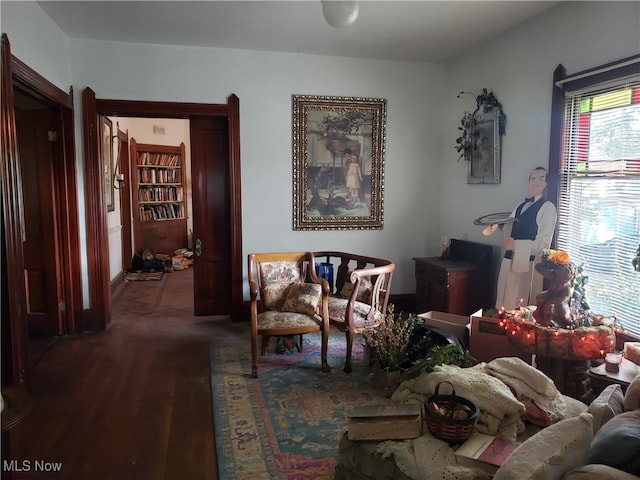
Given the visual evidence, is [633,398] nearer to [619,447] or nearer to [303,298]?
[619,447]

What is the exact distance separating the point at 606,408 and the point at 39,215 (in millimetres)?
4606

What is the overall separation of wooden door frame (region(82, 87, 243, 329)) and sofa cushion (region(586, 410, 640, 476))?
3.99 metres

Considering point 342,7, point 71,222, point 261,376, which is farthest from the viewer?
point 71,222

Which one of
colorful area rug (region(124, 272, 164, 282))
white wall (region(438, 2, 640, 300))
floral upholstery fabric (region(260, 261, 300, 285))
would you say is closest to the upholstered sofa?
floral upholstery fabric (region(260, 261, 300, 285))

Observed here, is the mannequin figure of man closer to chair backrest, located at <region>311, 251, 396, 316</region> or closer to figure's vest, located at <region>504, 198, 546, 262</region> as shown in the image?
figure's vest, located at <region>504, 198, 546, 262</region>

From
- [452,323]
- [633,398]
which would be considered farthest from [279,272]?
[633,398]

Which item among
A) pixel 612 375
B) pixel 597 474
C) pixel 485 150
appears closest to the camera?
pixel 597 474

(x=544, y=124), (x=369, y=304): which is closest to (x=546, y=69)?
(x=544, y=124)

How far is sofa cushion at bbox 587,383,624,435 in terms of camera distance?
1.79 metres

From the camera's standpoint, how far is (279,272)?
411 cm

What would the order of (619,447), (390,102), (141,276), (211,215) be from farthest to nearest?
(141,276)
(390,102)
(211,215)
(619,447)

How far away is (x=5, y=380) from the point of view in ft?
10.3

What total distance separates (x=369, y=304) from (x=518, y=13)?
263 cm

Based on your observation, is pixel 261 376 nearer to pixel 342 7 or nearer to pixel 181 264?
pixel 342 7
